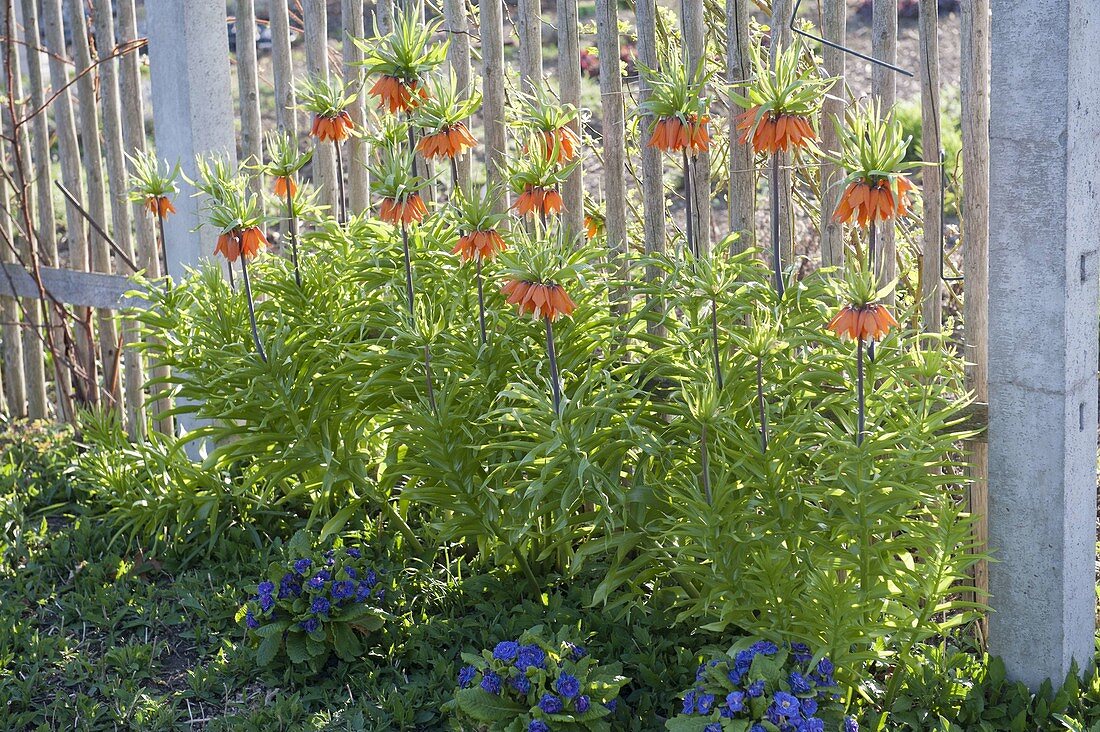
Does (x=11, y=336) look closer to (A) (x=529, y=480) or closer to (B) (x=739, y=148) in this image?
(A) (x=529, y=480)

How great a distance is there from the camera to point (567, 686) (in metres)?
2.66

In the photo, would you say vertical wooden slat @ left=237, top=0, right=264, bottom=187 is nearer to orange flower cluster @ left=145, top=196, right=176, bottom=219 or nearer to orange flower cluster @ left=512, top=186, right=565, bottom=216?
orange flower cluster @ left=145, top=196, right=176, bottom=219

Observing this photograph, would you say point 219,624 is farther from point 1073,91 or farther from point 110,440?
point 1073,91

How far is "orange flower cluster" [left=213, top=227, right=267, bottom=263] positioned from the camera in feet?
10.4

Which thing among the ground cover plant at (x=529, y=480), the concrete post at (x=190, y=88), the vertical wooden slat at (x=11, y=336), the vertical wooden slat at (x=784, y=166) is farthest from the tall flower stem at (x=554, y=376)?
the vertical wooden slat at (x=11, y=336)

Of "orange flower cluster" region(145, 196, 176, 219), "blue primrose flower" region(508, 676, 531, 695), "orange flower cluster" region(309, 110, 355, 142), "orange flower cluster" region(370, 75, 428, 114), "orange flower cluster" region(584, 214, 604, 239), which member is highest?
"orange flower cluster" region(370, 75, 428, 114)

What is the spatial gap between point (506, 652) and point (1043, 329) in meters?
1.49

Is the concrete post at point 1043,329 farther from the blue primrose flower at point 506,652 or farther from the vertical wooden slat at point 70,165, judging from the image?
the vertical wooden slat at point 70,165

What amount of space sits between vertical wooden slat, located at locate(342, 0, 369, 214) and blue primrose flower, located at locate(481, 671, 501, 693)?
192 cm

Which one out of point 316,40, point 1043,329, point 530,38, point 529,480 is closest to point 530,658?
point 529,480

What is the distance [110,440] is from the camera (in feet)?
13.3

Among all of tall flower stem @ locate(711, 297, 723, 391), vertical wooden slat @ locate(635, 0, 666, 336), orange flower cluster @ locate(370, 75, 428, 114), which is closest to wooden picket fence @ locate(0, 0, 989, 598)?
vertical wooden slat @ locate(635, 0, 666, 336)

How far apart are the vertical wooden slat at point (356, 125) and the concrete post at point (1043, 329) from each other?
2.11 meters

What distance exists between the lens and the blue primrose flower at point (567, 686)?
2.66 meters
